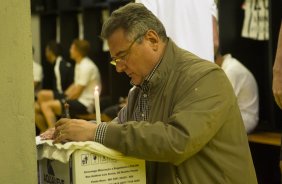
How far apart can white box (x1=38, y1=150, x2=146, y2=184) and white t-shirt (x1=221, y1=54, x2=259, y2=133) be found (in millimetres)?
3065

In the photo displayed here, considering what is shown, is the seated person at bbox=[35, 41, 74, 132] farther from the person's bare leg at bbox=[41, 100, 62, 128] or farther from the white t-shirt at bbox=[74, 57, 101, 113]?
the white t-shirt at bbox=[74, 57, 101, 113]

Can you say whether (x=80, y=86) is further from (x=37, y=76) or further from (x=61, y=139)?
(x=61, y=139)

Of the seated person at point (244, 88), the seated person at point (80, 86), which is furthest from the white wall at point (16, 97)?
the seated person at point (80, 86)

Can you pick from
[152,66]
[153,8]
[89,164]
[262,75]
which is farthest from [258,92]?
[89,164]

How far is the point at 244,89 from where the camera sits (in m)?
4.71

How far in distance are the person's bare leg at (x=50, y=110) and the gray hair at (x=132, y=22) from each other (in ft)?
17.5

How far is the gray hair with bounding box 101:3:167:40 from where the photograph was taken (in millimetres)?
1846

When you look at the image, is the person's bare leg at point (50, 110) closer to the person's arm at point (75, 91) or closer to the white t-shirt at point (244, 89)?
the person's arm at point (75, 91)

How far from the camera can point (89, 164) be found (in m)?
1.63

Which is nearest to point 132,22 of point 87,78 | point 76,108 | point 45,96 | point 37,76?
point 76,108

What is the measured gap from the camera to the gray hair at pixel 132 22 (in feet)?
6.06

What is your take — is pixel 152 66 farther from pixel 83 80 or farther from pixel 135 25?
pixel 83 80

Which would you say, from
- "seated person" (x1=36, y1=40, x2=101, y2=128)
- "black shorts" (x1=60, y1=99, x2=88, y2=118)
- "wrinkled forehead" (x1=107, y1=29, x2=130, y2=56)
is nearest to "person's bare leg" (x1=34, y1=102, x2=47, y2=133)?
"seated person" (x1=36, y1=40, x2=101, y2=128)

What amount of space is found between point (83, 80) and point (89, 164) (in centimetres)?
561
